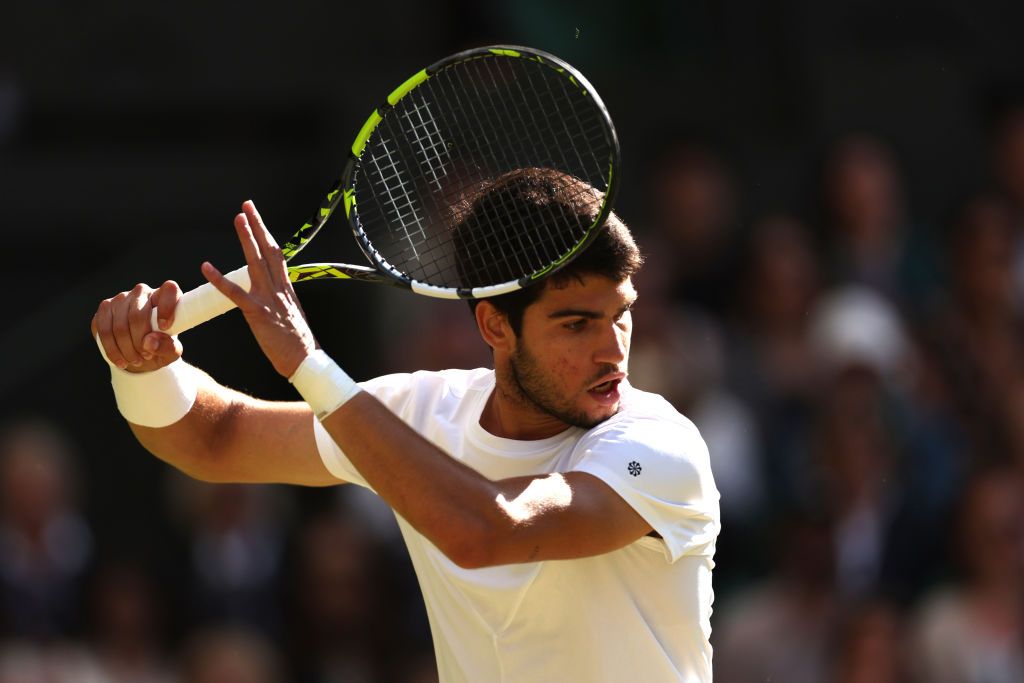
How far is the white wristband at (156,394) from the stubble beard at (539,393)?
0.75 m

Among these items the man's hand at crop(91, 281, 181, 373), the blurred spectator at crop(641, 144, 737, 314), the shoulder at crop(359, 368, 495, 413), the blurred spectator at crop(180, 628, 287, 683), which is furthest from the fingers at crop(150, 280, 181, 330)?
the blurred spectator at crop(641, 144, 737, 314)

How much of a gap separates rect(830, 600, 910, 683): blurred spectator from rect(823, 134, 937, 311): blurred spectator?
1.56 m

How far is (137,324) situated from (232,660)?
3.54 meters

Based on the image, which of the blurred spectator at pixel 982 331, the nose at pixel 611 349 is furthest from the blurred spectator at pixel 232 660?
the nose at pixel 611 349

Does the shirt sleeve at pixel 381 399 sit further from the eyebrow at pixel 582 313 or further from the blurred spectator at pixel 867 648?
the blurred spectator at pixel 867 648

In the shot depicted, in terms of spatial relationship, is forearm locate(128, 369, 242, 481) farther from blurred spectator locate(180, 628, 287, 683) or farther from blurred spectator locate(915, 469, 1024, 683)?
blurred spectator locate(915, 469, 1024, 683)

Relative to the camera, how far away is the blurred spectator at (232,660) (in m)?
6.87

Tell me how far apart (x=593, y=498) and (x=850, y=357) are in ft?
12.4

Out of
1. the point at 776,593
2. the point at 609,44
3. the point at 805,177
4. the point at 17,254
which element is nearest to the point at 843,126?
the point at 805,177

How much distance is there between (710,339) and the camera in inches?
285

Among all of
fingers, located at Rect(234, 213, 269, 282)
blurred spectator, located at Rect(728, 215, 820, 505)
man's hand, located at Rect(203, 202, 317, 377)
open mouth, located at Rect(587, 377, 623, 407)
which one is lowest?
blurred spectator, located at Rect(728, 215, 820, 505)

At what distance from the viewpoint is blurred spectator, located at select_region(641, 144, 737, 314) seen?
24.6 ft

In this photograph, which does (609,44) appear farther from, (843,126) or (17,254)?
(17,254)

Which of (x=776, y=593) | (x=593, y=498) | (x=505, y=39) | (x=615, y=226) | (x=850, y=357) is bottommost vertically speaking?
(x=776, y=593)
